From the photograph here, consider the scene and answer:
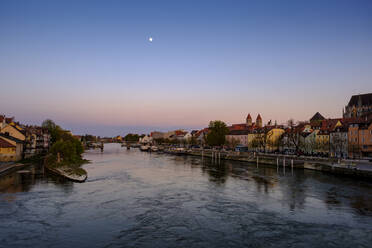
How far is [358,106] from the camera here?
99.5m

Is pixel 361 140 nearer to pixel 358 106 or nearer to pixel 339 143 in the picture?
pixel 339 143

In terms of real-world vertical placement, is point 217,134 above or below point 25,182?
above

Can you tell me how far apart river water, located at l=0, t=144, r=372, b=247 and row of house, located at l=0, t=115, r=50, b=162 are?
67.6ft

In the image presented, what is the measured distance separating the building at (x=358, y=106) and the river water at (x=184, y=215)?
77274 mm

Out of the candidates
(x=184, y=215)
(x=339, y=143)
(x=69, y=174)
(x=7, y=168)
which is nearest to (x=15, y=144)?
(x=7, y=168)

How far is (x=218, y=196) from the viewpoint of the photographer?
88.3 feet

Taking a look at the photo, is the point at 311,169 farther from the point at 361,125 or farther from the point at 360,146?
the point at 361,125

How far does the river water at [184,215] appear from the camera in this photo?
15.8 m

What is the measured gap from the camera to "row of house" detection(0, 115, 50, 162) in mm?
50094

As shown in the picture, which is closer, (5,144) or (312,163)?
(312,163)

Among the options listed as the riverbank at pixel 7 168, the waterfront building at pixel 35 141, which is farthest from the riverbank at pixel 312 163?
the waterfront building at pixel 35 141

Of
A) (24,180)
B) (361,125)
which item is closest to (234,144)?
(361,125)

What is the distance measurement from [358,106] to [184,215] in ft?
333

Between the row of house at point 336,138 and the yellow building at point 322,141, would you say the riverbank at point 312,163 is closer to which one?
the row of house at point 336,138
